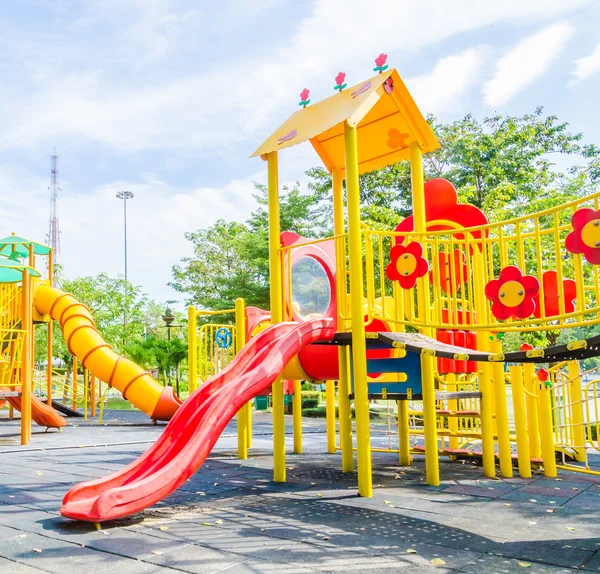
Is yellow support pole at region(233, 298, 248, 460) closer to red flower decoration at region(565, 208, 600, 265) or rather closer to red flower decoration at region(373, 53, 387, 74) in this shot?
red flower decoration at region(373, 53, 387, 74)

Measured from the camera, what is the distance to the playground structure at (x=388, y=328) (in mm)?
4754

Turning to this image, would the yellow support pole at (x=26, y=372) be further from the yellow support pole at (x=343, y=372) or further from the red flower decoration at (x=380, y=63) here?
the red flower decoration at (x=380, y=63)

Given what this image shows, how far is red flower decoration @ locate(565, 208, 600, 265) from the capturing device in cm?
418

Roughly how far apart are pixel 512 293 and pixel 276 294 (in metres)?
2.75

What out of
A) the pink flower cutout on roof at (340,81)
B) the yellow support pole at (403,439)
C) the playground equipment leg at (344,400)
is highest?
the pink flower cutout on roof at (340,81)

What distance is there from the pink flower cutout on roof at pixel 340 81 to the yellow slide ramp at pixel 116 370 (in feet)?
30.3

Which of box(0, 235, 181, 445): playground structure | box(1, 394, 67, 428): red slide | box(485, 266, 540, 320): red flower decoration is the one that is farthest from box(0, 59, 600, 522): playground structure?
box(1, 394, 67, 428): red slide

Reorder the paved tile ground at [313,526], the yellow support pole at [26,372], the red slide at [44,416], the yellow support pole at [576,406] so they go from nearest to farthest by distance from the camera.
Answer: the paved tile ground at [313,526] < the yellow support pole at [576,406] < the yellow support pole at [26,372] < the red slide at [44,416]

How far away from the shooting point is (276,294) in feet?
22.4

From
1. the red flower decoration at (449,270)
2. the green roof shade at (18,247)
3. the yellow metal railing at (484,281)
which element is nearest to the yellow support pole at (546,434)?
the yellow metal railing at (484,281)

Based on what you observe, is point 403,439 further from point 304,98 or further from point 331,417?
point 304,98

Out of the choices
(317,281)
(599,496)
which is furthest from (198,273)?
(599,496)

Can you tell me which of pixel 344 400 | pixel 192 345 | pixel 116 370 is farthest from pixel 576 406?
pixel 116 370

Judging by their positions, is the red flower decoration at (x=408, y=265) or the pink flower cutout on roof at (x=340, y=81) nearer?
the red flower decoration at (x=408, y=265)
